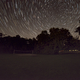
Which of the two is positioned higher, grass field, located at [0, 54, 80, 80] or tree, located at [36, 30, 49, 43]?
tree, located at [36, 30, 49, 43]

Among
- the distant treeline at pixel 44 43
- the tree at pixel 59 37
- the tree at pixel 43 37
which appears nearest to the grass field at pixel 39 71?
the distant treeline at pixel 44 43

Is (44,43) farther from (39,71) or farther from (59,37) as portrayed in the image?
(39,71)

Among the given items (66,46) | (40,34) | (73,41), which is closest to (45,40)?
(40,34)

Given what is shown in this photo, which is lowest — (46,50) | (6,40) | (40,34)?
(46,50)

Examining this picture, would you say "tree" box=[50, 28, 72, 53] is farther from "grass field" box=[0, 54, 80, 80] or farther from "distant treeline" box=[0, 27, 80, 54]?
"grass field" box=[0, 54, 80, 80]

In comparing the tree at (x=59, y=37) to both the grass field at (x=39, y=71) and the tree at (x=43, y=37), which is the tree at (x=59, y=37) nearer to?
the tree at (x=43, y=37)

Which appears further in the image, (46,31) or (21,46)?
(46,31)

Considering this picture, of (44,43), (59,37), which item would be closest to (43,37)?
(44,43)

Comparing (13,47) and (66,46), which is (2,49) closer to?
(13,47)

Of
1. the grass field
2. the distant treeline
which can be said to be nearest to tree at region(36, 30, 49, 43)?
the distant treeline

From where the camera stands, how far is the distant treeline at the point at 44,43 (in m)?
27.4

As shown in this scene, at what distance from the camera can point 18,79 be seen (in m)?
4.34

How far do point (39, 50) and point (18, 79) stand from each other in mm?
23431

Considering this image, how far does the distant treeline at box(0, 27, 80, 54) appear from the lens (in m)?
27.4
